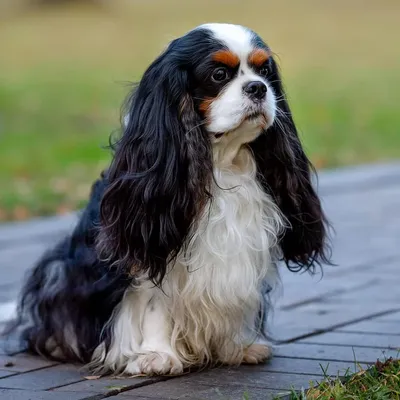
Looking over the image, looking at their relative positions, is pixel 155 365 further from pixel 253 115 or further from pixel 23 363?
pixel 253 115

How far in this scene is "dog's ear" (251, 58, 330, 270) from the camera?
414cm

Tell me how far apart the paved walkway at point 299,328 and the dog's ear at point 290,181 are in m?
0.46

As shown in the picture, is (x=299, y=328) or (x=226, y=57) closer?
(x=226, y=57)

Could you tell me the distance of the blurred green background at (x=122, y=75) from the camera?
12.6m

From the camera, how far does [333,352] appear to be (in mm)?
4426

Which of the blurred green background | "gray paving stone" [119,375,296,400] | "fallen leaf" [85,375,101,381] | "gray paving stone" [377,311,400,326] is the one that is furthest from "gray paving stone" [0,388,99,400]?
the blurred green background

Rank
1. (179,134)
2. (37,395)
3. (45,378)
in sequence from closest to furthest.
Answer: (37,395), (179,134), (45,378)

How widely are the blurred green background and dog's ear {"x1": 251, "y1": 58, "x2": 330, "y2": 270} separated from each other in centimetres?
252

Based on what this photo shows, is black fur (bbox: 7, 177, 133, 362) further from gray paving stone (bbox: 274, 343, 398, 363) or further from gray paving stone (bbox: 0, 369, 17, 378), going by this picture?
gray paving stone (bbox: 274, 343, 398, 363)

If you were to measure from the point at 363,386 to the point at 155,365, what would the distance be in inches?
33.1

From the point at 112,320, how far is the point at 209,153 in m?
0.80

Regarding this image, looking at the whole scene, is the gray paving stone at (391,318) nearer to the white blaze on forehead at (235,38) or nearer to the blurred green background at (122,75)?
the white blaze on forehead at (235,38)

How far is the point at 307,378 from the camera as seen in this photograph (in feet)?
12.9

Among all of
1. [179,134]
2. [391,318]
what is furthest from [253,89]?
[391,318]
